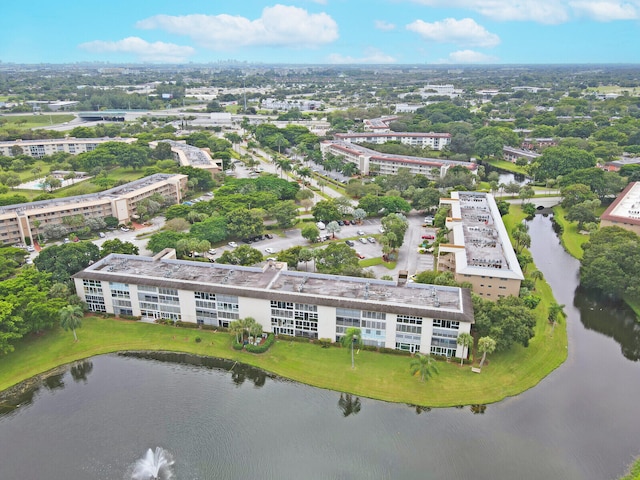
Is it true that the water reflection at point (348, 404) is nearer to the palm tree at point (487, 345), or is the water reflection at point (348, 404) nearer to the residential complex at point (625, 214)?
the palm tree at point (487, 345)

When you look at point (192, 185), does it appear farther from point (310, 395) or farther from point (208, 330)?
point (310, 395)

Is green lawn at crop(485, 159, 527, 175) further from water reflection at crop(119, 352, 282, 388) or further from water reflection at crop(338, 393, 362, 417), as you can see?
water reflection at crop(119, 352, 282, 388)

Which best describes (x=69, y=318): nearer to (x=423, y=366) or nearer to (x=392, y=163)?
(x=423, y=366)

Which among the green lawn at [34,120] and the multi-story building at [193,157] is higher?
the green lawn at [34,120]

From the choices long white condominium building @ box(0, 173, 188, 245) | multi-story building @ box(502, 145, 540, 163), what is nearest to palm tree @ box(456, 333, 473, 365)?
long white condominium building @ box(0, 173, 188, 245)

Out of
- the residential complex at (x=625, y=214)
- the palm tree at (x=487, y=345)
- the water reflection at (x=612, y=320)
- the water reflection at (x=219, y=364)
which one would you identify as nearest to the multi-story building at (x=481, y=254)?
the water reflection at (x=612, y=320)
